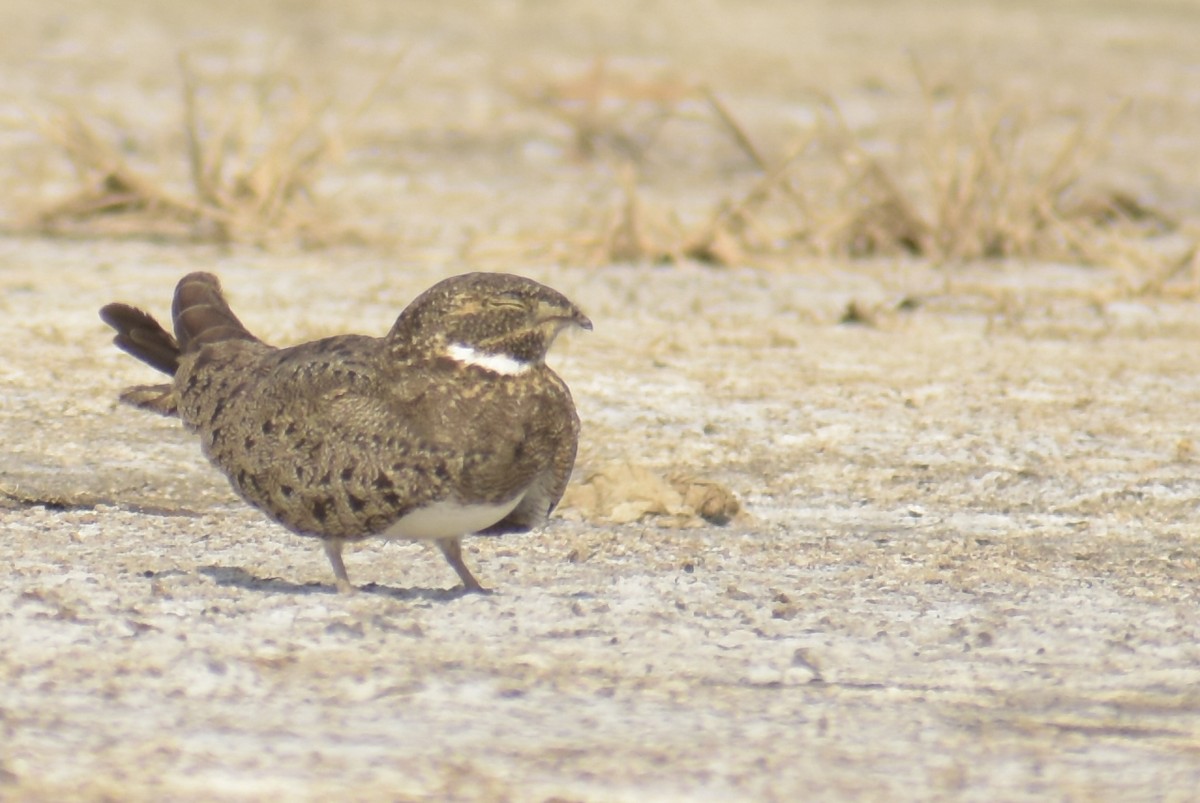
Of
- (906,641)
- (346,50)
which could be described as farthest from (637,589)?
(346,50)

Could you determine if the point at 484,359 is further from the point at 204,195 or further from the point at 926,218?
the point at 926,218

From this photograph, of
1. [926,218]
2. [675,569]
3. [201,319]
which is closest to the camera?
[675,569]

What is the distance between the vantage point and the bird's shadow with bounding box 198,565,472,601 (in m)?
4.10

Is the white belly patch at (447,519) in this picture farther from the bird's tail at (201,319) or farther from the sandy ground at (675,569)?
the bird's tail at (201,319)

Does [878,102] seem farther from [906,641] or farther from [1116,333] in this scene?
[906,641]

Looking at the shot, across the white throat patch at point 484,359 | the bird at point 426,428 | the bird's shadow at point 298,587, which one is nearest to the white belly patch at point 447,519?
the bird at point 426,428

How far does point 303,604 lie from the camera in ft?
12.8

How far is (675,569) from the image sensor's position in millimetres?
4508

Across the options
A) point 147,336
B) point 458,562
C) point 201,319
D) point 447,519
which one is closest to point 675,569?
point 458,562

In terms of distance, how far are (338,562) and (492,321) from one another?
0.63m

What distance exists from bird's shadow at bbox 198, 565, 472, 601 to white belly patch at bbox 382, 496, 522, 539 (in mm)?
150

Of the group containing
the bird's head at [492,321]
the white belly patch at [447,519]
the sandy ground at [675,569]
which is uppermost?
the bird's head at [492,321]

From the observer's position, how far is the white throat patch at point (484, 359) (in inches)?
160

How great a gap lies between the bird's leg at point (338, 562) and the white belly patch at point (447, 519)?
0.15 meters
